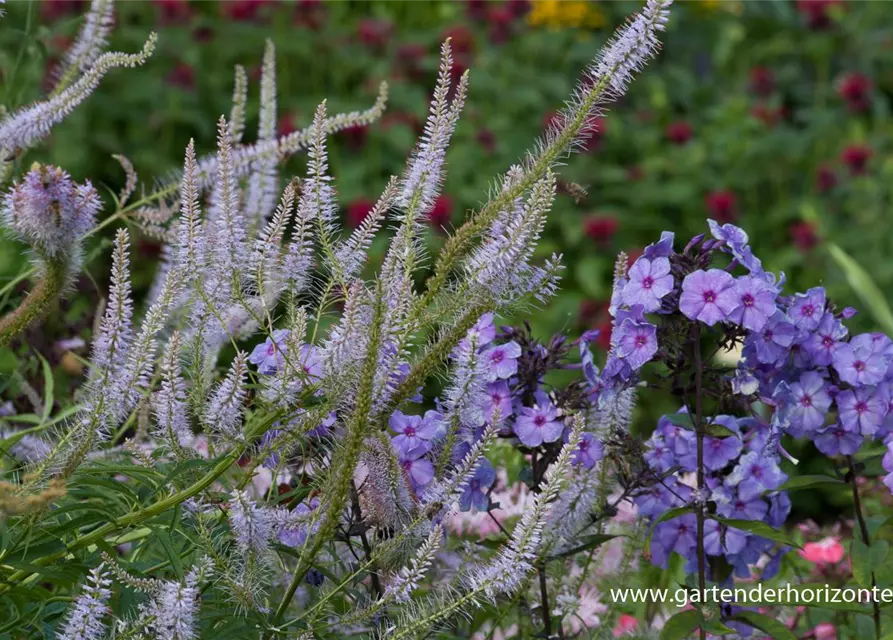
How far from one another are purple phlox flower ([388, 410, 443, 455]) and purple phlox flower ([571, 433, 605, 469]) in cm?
27

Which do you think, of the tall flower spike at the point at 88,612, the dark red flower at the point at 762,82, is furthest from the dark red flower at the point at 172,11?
the tall flower spike at the point at 88,612

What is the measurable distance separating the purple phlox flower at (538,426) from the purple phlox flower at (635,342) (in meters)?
0.16

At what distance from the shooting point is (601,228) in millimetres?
5879

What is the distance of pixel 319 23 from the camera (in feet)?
21.6

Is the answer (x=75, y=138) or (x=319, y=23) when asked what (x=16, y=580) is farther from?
(x=319, y=23)

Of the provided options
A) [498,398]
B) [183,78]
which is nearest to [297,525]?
[498,398]

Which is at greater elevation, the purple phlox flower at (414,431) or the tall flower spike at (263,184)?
the tall flower spike at (263,184)

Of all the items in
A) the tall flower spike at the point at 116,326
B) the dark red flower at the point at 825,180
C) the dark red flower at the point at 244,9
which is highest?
the dark red flower at the point at 244,9

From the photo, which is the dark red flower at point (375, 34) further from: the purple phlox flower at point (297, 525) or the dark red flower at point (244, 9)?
the purple phlox flower at point (297, 525)

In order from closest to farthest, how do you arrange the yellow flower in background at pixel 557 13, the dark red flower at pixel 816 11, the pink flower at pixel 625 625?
1. the pink flower at pixel 625 625
2. the yellow flower in background at pixel 557 13
3. the dark red flower at pixel 816 11

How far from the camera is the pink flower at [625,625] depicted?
2.62 meters

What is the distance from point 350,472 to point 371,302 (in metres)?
0.21

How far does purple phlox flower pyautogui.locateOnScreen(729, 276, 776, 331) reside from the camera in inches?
79.5

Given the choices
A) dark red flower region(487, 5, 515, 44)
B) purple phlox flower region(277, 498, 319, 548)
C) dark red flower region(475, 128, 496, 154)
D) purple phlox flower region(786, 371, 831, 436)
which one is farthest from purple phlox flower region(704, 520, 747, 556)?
dark red flower region(487, 5, 515, 44)
